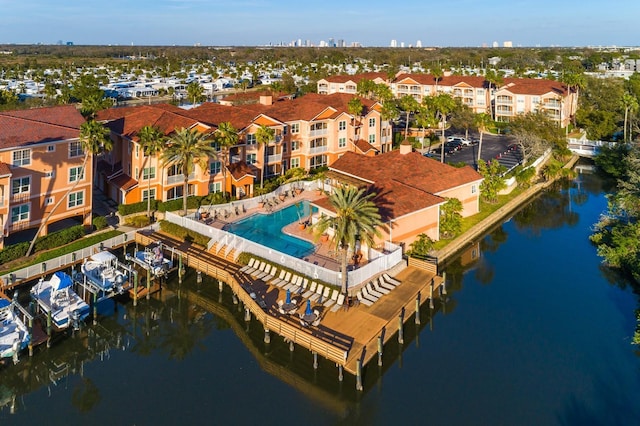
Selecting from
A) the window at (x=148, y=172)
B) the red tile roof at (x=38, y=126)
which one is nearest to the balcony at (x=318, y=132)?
the window at (x=148, y=172)

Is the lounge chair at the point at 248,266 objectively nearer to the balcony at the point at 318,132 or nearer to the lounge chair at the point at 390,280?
the lounge chair at the point at 390,280

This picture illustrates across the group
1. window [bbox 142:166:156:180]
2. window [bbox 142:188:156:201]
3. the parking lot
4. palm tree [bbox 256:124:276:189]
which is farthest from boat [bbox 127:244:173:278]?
the parking lot

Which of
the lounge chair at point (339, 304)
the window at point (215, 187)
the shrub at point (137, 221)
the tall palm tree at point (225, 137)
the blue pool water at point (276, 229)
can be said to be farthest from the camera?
the window at point (215, 187)

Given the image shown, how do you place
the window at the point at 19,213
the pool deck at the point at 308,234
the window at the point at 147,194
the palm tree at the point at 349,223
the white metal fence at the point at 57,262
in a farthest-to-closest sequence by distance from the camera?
the window at the point at 147,194 → the window at the point at 19,213 → the pool deck at the point at 308,234 → the white metal fence at the point at 57,262 → the palm tree at the point at 349,223

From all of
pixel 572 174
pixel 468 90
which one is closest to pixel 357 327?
pixel 572 174

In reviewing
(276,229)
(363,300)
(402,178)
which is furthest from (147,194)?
(363,300)

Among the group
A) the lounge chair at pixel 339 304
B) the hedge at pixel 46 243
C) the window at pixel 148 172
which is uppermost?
the window at pixel 148 172

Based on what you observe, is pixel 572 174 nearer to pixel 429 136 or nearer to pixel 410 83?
pixel 429 136
